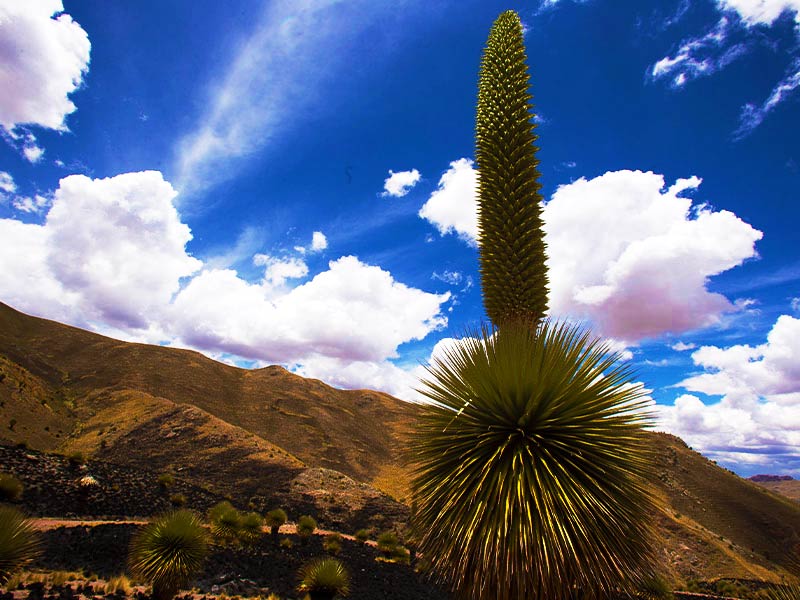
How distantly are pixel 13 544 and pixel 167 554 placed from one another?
4466mm

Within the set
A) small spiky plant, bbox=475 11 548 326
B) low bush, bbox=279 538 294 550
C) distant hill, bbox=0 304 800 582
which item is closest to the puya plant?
small spiky plant, bbox=475 11 548 326

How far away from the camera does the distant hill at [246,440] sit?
41.4 metres

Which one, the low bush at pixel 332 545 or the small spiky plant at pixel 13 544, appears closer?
the small spiky plant at pixel 13 544

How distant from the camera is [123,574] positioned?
13891 millimetres

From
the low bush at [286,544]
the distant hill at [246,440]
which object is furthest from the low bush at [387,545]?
the low bush at [286,544]

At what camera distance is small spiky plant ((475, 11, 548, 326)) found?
404cm

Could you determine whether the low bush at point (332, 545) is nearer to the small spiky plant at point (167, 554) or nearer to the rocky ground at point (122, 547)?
the rocky ground at point (122, 547)

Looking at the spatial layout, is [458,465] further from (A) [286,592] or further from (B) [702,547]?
(B) [702,547]

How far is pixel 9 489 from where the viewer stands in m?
19.9

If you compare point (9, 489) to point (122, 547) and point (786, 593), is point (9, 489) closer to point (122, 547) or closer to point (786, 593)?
point (122, 547)

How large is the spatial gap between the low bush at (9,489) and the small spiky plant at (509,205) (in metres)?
25.9

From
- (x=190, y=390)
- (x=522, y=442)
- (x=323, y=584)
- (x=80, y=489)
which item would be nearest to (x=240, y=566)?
(x=323, y=584)

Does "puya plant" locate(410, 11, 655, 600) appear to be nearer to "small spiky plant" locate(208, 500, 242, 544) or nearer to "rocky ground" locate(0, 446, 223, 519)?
"small spiky plant" locate(208, 500, 242, 544)

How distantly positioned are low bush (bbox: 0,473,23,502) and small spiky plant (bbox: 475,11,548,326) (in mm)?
25879
